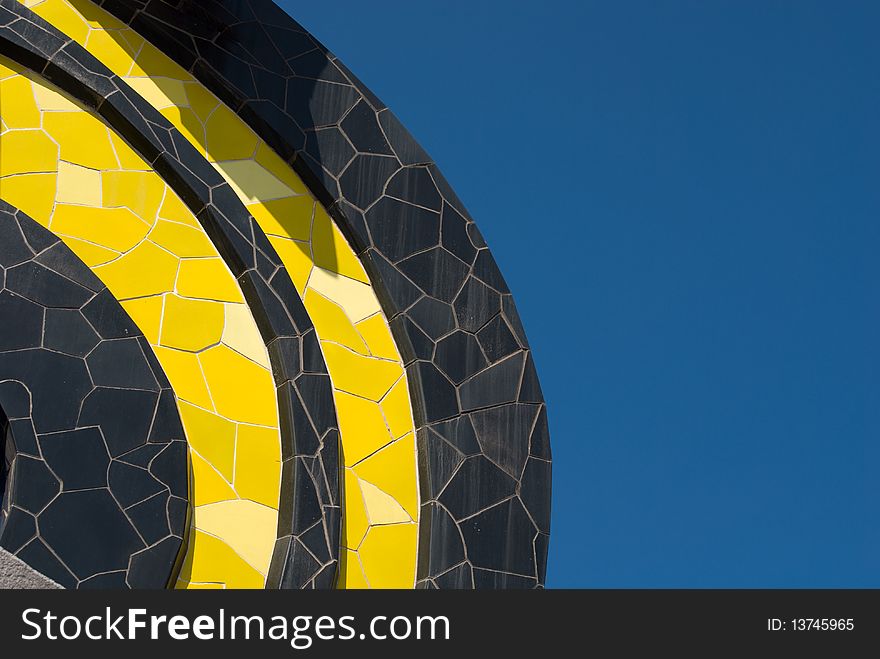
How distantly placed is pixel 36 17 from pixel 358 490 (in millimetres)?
2945

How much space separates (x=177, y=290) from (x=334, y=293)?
861 millimetres

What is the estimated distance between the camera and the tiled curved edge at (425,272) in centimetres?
666

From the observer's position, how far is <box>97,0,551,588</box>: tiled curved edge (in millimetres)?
6660

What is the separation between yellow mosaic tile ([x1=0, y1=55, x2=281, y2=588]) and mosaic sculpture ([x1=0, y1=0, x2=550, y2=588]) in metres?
0.01

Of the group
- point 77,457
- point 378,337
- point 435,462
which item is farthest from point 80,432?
point 435,462

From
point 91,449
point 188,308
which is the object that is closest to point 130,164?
point 188,308

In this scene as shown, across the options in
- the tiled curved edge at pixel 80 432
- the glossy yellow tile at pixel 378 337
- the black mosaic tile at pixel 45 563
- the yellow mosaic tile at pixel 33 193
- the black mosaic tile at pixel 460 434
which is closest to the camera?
the black mosaic tile at pixel 45 563

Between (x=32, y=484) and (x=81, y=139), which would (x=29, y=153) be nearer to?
(x=81, y=139)

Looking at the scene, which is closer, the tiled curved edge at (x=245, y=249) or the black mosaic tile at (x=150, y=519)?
the black mosaic tile at (x=150, y=519)

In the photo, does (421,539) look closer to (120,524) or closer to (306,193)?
(120,524)

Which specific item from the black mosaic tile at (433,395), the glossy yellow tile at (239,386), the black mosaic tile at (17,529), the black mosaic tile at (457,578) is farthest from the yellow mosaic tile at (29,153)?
the black mosaic tile at (457,578)

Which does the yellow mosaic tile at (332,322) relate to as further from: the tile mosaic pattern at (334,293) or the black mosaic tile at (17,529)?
the black mosaic tile at (17,529)

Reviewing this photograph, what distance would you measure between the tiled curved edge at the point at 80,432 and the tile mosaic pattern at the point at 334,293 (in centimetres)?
95

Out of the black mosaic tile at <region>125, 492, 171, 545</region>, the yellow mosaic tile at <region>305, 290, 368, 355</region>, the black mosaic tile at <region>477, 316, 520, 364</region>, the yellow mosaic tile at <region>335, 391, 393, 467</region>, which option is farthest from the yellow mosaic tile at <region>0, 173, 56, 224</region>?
the black mosaic tile at <region>477, 316, 520, 364</region>
